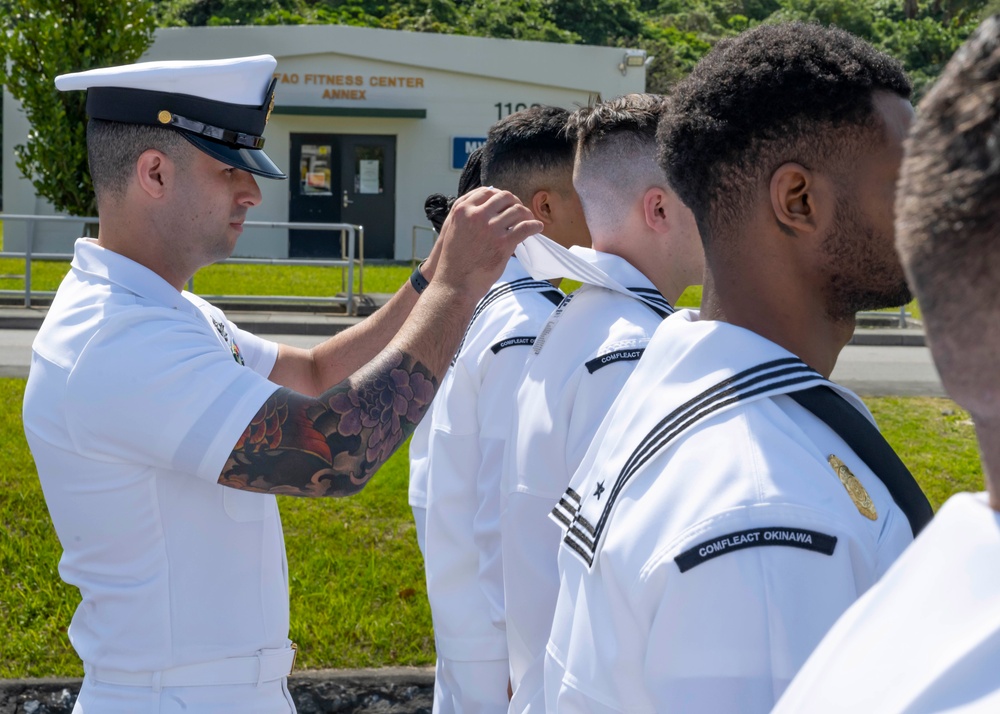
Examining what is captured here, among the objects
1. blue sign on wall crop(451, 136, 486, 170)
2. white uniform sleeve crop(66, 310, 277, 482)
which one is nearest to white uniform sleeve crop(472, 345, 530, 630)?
white uniform sleeve crop(66, 310, 277, 482)

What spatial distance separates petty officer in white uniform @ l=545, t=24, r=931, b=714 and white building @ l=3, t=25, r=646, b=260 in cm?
2115

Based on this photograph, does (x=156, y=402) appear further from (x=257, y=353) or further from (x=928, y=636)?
(x=928, y=636)

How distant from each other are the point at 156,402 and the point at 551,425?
86 centimetres

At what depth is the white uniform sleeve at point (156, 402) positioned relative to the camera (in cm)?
217

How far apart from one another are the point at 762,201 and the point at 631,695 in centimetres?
72

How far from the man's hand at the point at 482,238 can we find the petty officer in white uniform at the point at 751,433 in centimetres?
67

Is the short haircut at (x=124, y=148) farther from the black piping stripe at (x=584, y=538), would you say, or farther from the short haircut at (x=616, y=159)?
the black piping stripe at (x=584, y=538)

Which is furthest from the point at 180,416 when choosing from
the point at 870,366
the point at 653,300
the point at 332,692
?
the point at 870,366

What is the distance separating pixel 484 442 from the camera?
317cm

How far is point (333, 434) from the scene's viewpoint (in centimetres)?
227

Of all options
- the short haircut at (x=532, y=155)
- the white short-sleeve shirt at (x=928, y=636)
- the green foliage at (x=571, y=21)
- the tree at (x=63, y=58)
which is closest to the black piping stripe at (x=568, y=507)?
the white short-sleeve shirt at (x=928, y=636)

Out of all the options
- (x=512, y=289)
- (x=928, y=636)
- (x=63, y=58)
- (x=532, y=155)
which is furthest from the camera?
(x=63, y=58)

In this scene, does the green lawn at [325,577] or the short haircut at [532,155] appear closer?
the short haircut at [532,155]

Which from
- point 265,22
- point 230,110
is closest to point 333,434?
point 230,110
